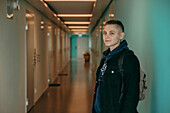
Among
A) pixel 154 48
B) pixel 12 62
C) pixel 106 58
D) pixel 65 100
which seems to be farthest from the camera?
pixel 65 100

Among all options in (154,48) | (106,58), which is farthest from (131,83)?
(154,48)

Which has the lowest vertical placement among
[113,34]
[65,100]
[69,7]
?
[65,100]

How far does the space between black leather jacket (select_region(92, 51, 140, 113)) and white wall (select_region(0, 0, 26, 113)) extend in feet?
6.69

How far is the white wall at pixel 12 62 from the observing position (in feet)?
11.4

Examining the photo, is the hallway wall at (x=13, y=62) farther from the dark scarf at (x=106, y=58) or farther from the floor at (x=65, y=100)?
the dark scarf at (x=106, y=58)

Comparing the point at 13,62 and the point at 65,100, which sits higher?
the point at 13,62

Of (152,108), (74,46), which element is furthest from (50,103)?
(74,46)

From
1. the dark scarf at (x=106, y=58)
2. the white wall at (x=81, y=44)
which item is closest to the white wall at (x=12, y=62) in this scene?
the dark scarf at (x=106, y=58)

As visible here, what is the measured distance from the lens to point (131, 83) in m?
1.88

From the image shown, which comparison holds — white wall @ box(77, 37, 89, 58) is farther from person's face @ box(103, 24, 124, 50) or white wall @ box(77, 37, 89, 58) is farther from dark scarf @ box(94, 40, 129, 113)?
person's face @ box(103, 24, 124, 50)

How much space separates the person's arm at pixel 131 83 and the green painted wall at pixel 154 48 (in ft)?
1.17

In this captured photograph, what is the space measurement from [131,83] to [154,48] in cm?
65

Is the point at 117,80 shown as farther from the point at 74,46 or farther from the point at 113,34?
the point at 74,46

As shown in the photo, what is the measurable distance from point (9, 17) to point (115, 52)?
2.41 meters
